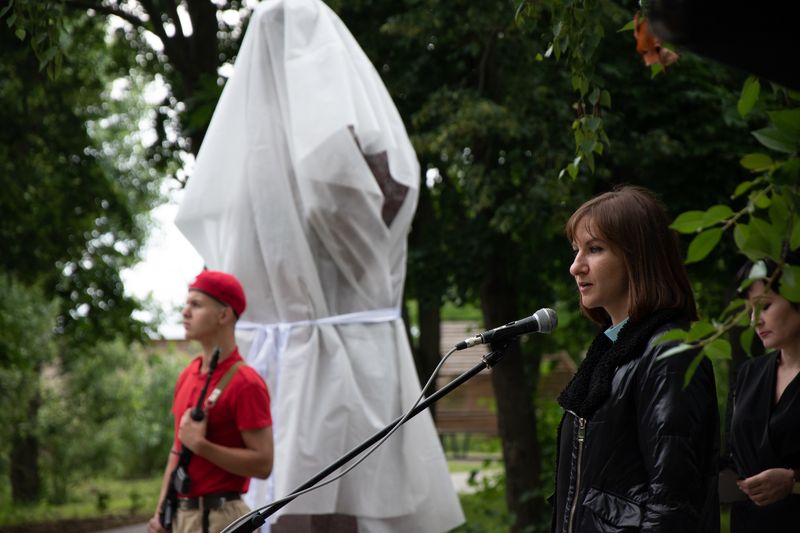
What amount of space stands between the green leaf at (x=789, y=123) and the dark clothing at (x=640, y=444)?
907mm

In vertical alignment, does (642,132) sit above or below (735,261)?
above

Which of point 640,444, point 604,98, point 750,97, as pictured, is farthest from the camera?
point 604,98

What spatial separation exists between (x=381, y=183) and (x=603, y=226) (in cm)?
221

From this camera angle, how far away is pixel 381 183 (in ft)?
16.1

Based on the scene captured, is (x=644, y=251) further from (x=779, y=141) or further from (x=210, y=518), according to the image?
(x=210, y=518)

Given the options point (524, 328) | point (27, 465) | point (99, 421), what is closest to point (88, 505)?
point (27, 465)

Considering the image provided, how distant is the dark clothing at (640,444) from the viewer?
8.10ft

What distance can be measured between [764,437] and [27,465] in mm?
16721

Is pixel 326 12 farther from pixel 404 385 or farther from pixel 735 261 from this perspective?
pixel 735 261

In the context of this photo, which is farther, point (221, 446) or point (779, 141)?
point (221, 446)

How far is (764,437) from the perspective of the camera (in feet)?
11.9

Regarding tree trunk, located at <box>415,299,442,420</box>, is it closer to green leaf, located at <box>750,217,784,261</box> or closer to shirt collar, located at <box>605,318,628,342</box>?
shirt collar, located at <box>605,318,628,342</box>

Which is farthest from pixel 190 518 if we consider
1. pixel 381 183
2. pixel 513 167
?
pixel 513 167

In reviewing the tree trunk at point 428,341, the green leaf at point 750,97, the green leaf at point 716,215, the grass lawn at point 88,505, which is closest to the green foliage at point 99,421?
the grass lawn at point 88,505
